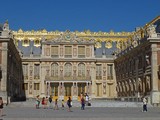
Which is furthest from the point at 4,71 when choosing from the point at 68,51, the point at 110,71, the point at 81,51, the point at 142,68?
the point at 110,71

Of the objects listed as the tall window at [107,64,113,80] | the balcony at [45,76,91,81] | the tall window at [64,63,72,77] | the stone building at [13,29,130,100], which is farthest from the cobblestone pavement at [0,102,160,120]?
the tall window at [107,64,113,80]

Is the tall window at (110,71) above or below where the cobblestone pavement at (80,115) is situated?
above

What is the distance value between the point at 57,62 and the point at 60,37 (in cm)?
450

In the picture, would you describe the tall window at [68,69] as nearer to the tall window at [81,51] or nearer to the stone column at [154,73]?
the tall window at [81,51]

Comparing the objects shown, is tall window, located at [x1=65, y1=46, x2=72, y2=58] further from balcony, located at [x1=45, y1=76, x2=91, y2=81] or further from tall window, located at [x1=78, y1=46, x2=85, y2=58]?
balcony, located at [x1=45, y1=76, x2=91, y2=81]

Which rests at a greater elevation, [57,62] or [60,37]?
[60,37]

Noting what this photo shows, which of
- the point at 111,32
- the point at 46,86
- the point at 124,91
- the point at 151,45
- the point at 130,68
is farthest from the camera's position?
the point at 111,32

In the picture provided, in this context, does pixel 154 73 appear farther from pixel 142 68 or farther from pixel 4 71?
pixel 4 71

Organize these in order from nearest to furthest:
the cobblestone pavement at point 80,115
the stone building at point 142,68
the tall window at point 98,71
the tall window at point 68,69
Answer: the cobblestone pavement at point 80,115
the stone building at point 142,68
the tall window at point 68,69
the tall window at point 98,71

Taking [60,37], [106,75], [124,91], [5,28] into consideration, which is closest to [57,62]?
[60,37]

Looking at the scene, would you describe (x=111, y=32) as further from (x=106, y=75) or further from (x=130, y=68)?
(x=130, y=68)

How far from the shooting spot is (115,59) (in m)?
65.8

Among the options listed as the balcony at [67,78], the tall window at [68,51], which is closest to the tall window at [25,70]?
the balcony at [67,78]

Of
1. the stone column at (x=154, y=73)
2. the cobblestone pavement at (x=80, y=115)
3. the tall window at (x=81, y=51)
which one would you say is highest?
the tall window at (x=81, y=51)
